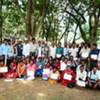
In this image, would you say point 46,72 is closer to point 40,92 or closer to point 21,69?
point 21,69

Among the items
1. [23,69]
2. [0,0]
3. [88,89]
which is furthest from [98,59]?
[0,0]

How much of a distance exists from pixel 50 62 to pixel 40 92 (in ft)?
6.79

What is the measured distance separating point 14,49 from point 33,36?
1.13 metres

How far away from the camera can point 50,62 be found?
24.3 feet

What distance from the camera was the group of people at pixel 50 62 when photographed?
632cm

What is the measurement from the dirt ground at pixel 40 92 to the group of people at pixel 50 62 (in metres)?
0.36

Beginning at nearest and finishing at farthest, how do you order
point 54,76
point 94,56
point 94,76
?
point 94,76 → point 94,56 → point 54,76

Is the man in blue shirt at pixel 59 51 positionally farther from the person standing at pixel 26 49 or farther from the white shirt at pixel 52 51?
the person standing at pixel 26 49

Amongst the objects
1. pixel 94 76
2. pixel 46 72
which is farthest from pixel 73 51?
pixel 94 76

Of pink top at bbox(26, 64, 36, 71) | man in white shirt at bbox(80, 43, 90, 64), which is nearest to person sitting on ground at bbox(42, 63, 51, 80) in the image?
pink top at bbox(26, 64, 36, 71)

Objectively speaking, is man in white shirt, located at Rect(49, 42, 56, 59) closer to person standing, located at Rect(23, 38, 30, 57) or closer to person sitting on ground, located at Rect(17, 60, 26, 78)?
person standing, located at Rect(23, 38, 30, 57)

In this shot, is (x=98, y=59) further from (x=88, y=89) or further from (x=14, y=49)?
(x=14, y=49)

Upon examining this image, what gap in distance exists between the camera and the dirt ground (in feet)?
17.0

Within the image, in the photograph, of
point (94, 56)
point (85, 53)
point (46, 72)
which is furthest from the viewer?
point (46, 72)
